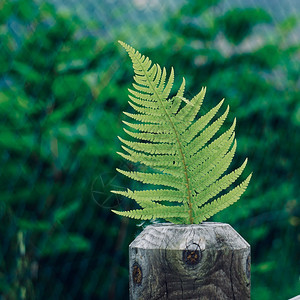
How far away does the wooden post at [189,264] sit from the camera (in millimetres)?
919

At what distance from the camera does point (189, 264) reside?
3.01 feet

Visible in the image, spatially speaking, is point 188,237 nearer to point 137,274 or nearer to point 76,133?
point 137,274

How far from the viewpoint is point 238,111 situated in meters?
2.53

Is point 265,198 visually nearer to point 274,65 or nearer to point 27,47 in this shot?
point 274,65

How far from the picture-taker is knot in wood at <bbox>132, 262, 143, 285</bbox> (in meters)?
0.95

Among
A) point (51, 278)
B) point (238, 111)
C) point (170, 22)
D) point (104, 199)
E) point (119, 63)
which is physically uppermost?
point (170, 22)

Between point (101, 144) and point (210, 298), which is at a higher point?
point (101, 144)

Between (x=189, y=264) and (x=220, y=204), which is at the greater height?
(x=220, y=204)

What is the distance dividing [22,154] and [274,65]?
59.3 inches

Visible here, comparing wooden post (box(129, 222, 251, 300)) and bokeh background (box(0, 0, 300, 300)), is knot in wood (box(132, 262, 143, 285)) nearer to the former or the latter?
wooden post (box(129, 222, 251, 300))

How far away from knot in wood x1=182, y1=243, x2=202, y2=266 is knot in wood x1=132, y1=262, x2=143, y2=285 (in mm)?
95

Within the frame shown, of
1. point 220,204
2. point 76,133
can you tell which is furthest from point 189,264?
point 76,133

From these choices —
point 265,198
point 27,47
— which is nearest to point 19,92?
point 27,47

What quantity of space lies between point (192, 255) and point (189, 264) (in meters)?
0.02
